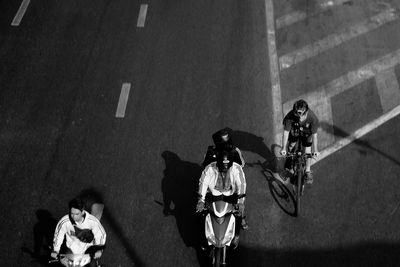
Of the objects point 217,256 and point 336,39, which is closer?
point 217,256

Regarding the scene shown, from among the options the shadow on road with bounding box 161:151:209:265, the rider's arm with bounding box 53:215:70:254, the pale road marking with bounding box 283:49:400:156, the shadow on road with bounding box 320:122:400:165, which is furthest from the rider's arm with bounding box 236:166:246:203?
the shadow on road with bounding box 320:122:400:165

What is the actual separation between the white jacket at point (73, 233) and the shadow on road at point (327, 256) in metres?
2.65

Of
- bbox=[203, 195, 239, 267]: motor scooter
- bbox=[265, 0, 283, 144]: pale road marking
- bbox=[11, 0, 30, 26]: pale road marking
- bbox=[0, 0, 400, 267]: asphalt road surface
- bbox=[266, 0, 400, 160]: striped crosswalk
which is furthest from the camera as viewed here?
bbox=[11, 0, 30, 26]: pale road marking

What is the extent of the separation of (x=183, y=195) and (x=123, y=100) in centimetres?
330

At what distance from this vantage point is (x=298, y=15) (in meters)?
15.6

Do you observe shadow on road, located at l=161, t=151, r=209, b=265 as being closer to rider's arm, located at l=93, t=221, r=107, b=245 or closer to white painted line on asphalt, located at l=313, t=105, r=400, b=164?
rider's arm, located at l=93, t=221, r=107, b=245

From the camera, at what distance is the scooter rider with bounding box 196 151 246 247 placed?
9.46 m

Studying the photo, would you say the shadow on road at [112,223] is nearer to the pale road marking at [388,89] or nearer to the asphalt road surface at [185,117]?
the asphalt road surface at [185,117]

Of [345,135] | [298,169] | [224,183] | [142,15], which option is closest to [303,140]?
[298,169]

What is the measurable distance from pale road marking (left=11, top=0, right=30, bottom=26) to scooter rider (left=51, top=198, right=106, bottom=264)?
9.16 m

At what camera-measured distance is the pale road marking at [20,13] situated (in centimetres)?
1603

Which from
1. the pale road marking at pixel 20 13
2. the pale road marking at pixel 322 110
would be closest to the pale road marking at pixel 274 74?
the pale road marking at pixel 322 110

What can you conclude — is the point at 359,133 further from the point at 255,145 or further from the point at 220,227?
the point at 220,227

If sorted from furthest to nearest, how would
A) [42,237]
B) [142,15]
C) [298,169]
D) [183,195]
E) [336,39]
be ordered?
[142,15] < [336,39] < [183,195] < [42,237] < [298,169]
